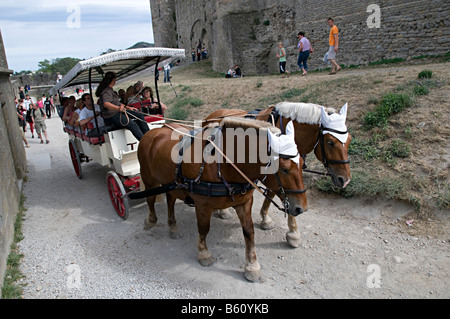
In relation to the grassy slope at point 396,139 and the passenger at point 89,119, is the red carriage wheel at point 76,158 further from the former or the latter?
the grassy slope at point 396,139

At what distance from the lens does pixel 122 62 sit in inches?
231

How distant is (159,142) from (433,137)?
450 cm

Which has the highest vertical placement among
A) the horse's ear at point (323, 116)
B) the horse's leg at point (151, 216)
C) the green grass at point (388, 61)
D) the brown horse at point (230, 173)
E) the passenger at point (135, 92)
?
the green grass at point (388, 61)

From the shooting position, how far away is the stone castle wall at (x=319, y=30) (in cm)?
1082

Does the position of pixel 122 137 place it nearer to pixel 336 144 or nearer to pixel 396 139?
pixel 336 144

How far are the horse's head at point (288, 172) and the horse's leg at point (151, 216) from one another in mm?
2384

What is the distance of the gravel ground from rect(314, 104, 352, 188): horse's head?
1.05 metres

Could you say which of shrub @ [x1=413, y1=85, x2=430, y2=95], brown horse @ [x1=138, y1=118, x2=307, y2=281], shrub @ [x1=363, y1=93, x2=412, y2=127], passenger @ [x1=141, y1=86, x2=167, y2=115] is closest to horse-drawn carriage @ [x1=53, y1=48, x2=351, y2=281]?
brown horse @ [x1=138, y1=118, x2=307, y2=281]

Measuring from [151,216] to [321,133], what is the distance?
280 centimetres

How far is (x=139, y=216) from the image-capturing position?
5277 millimetres

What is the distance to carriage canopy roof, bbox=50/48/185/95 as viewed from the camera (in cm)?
459

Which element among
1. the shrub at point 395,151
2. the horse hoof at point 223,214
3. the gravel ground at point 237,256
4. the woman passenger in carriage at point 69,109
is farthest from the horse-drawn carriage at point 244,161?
the woman passenger in carriage at point 69,109
